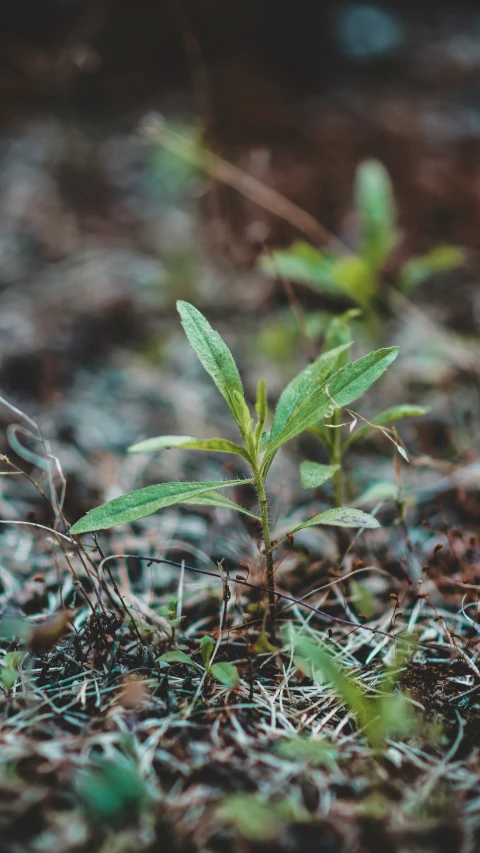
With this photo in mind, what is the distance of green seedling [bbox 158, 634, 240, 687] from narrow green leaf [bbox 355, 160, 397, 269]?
1.71 metres

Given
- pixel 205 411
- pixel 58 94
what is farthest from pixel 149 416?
pixel 58 94

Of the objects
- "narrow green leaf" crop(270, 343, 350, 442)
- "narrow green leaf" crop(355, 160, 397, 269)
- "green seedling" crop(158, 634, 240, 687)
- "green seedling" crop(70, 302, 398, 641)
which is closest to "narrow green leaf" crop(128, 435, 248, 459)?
"green seedling" crop(70, 302, 398, 641)

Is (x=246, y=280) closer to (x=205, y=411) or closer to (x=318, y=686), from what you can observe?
(x=205, y=411)

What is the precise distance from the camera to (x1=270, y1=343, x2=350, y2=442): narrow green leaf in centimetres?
125

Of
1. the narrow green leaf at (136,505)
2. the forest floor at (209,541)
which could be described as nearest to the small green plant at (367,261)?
the forest floor at (209,541)

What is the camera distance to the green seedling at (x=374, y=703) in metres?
0.96

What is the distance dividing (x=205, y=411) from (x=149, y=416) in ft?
0.75

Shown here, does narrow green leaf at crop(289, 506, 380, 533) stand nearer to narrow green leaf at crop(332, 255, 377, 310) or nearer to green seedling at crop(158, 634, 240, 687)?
green seedling at crop(158, 634, 240, 687)

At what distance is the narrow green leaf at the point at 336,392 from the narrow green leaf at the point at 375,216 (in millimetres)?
1198

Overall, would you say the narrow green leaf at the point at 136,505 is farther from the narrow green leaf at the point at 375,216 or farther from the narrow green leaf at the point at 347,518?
the narrow green leaf at the point at 375,216

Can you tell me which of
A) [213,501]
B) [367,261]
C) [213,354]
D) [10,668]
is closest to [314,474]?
[213,501]

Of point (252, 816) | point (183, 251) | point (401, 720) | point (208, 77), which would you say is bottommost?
point (401, 720)

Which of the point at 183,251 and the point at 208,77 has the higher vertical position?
the point at 208,77

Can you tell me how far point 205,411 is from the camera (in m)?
2.26
